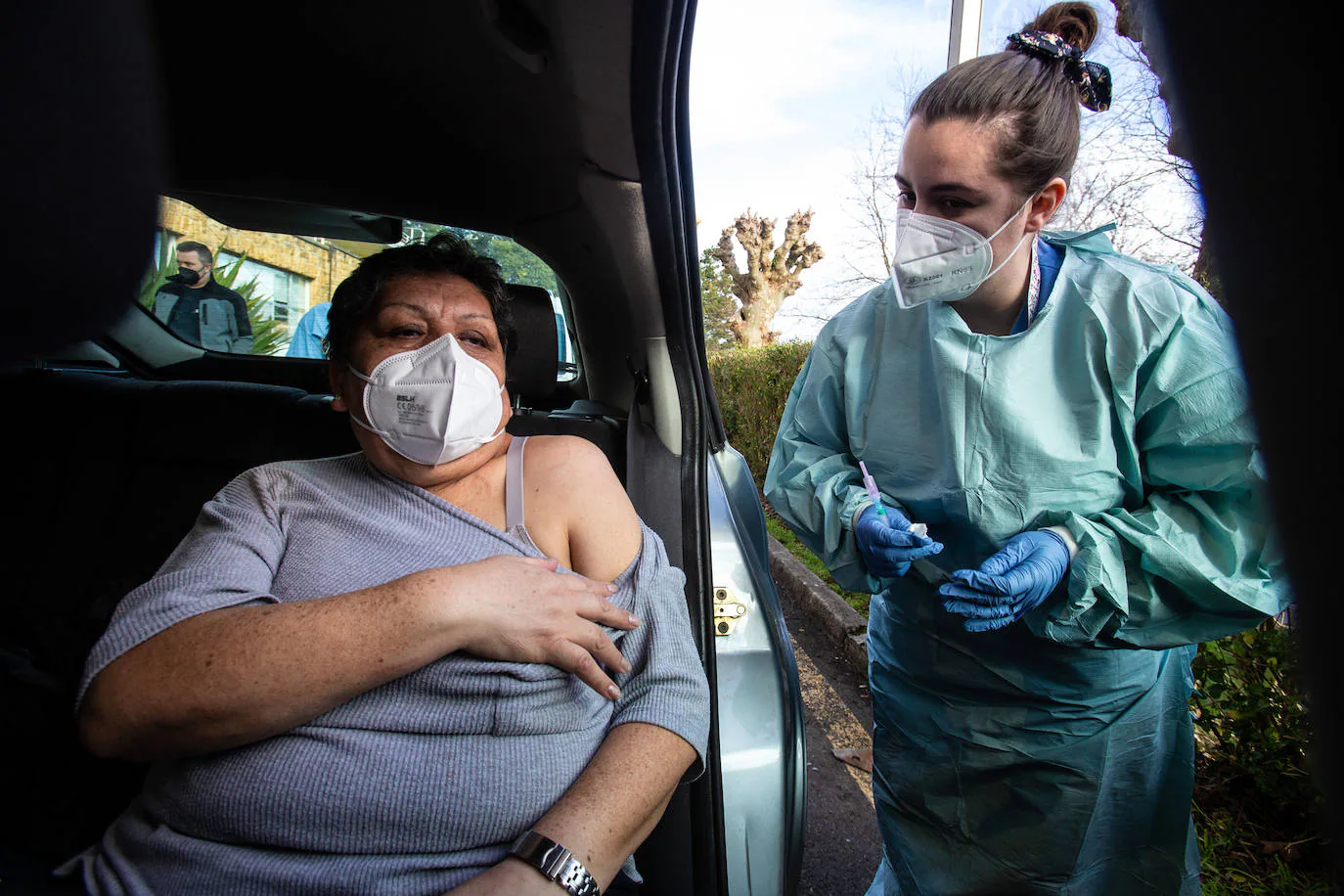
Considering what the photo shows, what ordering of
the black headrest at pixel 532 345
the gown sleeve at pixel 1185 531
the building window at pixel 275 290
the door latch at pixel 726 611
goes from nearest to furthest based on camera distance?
the gown sleeve at pixel 1185 531 → the door latch at pixel 726 611 → the black headrest at pixel 532 345 → the building window at pixel 275 290

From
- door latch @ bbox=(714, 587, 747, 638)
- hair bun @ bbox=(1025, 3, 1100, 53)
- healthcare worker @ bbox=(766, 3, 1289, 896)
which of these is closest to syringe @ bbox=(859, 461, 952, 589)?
healthcare worker @ bbox=(766, 3, 1289, 896)

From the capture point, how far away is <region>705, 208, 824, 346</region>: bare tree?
15711mm

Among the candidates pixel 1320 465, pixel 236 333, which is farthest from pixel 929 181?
pixel 236 333

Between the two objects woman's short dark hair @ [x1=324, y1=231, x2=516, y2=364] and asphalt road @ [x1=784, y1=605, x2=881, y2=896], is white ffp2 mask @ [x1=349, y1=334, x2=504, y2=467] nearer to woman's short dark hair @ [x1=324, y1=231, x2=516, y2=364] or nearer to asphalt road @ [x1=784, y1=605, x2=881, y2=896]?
woman's short dark hair @ [x1=324, y1=231, x2=516, y2=364]

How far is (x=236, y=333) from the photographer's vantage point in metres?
2.68

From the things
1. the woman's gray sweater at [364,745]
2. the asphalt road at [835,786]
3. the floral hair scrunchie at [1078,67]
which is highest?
the floral hair scrunchie at [1078,67]

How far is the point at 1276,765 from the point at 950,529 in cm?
135

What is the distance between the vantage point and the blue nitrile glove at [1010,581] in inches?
52.8

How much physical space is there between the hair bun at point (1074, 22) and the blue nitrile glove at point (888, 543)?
4.01ft

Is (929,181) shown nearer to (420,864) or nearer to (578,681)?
(578,681)

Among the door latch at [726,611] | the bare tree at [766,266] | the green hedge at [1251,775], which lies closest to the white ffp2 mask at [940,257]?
the door latch at [726,611]

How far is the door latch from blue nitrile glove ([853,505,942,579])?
0.32 m

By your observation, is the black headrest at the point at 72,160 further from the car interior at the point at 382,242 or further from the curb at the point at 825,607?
the curb at the point at 825,607

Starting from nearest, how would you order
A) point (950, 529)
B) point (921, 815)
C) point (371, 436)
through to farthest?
point (371, 436), point (950, 529), point (921, 815)
